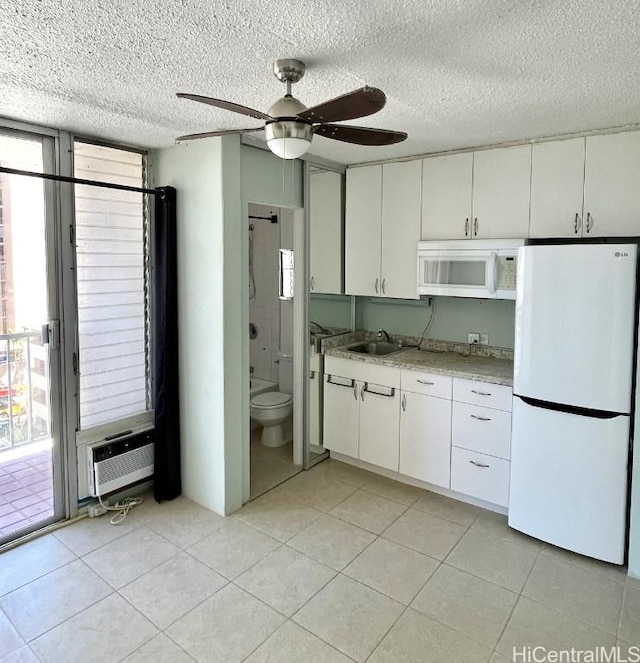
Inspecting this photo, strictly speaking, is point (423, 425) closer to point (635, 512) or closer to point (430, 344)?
point (430, 344)

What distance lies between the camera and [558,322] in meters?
2.61

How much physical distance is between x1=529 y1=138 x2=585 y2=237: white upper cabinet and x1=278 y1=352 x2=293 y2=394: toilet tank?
2438mm

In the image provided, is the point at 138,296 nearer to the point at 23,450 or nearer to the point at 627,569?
the point at 23,450

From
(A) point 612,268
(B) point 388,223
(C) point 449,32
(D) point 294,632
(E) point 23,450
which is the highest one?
(C) point 449,32

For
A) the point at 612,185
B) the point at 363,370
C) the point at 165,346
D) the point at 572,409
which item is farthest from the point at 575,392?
the point at 165,346

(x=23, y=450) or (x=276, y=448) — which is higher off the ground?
(x=23, y=450)

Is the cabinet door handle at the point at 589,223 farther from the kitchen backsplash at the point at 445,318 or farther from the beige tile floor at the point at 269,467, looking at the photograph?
the beige tile floor at the point at 269,467

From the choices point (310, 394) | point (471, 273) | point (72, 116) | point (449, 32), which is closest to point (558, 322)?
point (471, 273)

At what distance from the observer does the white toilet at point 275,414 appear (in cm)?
410

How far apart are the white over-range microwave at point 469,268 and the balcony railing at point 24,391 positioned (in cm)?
254

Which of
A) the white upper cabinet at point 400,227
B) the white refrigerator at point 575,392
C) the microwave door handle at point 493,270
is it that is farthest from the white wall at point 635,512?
the white upper cabinet at point 400,227

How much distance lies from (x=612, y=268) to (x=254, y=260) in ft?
10.7

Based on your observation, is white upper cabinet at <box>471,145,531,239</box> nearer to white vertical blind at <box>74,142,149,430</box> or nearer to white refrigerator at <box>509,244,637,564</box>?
white refrigerator at <box>509,244,637,564</box>

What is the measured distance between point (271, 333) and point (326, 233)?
1.24 meters
